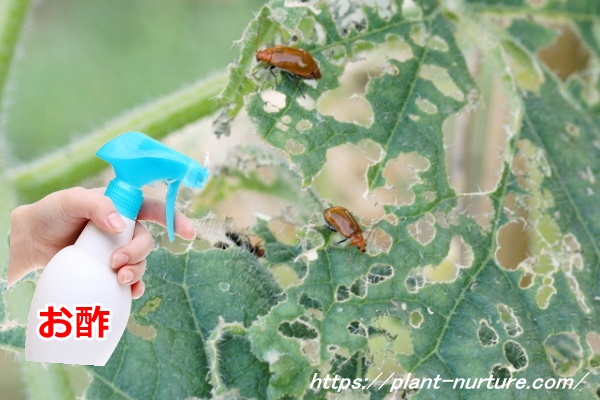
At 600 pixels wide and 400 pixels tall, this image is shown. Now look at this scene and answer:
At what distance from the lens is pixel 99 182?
7.37 ft

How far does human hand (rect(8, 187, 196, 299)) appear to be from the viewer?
129 centimetres

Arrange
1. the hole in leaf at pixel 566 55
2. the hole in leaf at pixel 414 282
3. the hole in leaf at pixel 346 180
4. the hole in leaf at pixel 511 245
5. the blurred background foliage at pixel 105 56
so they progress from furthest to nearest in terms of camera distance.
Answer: the blurred background foliage at pixel 105 56 < the hole in leaf at pixel 346 180 < the hole in leaf at pixel 566 55 < the hole in leaf at pixel 511 245 < the hole in leaf at pixel 414 282

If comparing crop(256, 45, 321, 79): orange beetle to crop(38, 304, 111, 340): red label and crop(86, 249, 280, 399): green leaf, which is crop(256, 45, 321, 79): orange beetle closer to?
crop(86, 249, 280, 399): green leaf

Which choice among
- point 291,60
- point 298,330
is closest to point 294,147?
point 291,60

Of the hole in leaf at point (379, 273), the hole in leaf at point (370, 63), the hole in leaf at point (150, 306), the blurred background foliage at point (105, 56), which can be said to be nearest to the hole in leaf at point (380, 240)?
the hole in leaf at point (379, 273)

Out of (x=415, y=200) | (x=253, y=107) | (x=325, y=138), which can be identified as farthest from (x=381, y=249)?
(x=253, y=107)

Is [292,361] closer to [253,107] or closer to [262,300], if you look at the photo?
[262,300]

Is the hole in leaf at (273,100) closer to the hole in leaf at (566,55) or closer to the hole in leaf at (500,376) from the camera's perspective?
the hole in leaf at (500,376)

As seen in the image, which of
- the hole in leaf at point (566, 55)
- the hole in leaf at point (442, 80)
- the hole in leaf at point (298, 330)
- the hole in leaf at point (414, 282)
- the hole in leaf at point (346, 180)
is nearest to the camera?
the hole in leaf at point (298, 330)

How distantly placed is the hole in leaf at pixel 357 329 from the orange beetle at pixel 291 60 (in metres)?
0.60

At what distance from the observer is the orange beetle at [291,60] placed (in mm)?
1852

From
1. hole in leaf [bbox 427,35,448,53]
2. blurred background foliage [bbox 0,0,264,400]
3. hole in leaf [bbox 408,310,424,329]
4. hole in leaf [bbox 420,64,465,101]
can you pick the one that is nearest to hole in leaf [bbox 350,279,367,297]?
hole in leaf [bbox 408,310,424,329]

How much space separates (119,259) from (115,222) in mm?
65

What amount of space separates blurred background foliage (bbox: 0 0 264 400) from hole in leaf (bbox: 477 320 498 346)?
10.5 feet
